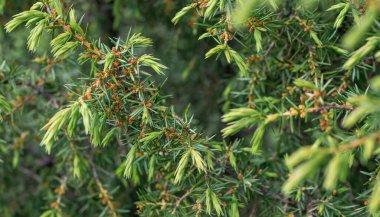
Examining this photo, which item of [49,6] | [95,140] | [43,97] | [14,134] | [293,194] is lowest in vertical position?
[293,194]

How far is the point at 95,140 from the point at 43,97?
60 cm

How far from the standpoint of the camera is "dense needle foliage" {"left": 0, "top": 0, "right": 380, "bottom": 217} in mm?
860

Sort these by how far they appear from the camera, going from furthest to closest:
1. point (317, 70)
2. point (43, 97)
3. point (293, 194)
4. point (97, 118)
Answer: point (43, 97), point (293, 194), point (317, 70), point (97, 118)

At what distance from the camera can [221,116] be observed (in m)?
0.95

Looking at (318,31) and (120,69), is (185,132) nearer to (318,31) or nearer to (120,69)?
(120,69)

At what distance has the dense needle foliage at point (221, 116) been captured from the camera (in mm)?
860

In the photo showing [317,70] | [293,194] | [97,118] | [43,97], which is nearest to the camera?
[97,118]

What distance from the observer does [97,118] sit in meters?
0.92

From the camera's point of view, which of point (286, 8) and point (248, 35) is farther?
point (286, 8)

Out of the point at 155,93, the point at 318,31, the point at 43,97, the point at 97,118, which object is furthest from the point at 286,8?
the point at 43,97

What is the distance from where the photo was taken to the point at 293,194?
3.90ft

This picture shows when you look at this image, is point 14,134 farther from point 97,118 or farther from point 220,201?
point 220,201

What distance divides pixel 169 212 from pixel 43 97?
2.08 feet

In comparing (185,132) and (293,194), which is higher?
(185,132)
